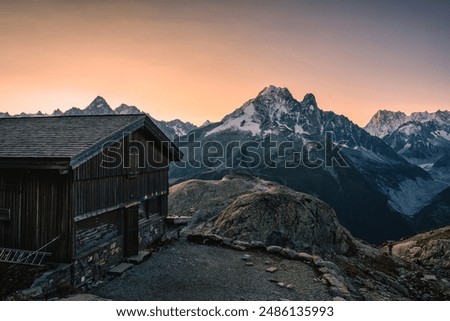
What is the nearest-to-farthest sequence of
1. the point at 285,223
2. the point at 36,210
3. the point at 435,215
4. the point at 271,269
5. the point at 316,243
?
the point at 36,210 < the point at 271,269 < the point at 316,243 < the point at 285,223 < the point at 435,215

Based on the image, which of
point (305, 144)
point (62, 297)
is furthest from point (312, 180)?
point (62, 297)

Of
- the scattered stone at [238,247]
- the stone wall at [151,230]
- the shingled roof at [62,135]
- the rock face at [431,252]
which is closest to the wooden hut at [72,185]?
the shingled roof at [62,135]

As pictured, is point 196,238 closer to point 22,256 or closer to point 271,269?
point 271,269

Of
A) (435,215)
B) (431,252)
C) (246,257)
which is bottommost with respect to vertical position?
(435,215)

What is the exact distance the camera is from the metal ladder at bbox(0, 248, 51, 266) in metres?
11.5

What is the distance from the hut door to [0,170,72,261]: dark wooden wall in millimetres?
3893

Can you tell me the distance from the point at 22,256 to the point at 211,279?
686 centimetres

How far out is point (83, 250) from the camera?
493 inches

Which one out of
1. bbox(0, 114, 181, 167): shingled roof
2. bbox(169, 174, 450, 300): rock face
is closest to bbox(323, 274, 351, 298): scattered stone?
bbox(169, 174, 450, 300): rock face

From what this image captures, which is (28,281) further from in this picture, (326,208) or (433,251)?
(433,251)

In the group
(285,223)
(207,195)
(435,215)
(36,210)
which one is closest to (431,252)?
(285,223)

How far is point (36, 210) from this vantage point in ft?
39.0

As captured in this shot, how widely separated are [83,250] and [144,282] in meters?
2.56

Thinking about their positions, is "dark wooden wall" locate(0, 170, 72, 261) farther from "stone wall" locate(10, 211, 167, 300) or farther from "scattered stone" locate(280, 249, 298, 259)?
"scattered stone" locate(280, 249, 298, 259)
